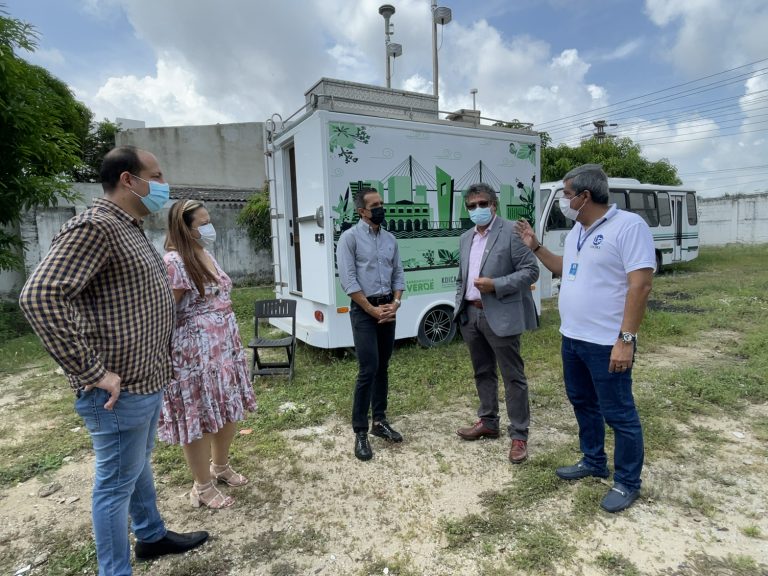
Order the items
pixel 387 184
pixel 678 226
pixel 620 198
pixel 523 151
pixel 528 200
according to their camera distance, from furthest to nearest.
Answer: pixel 678 226
pixel 620 198
pixel 528 200
pixel 523 151
pixel 387 184

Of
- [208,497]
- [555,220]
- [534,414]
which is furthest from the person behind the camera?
[555,220]

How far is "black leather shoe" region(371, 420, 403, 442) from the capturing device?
359 centimetres

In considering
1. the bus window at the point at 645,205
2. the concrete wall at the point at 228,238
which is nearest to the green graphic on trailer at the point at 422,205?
the concrete wall at the point at 228,238

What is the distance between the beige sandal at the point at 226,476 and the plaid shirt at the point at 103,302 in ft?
3.91

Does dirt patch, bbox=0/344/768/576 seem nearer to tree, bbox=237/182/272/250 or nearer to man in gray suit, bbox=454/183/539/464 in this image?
man in gray suit, bbox=454/183/539/464

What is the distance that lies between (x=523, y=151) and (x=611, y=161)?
1399cm

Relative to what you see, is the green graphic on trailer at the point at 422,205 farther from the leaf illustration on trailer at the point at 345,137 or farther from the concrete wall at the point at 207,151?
the concrete wall at the point at 207,151

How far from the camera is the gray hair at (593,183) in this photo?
8.50 feet

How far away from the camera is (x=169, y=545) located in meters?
2.38

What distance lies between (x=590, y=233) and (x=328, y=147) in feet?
9.88

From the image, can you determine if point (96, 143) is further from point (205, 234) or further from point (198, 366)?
point (198, 366)

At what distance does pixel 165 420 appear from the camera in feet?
8.29

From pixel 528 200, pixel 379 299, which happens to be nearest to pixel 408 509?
pixel 379 299

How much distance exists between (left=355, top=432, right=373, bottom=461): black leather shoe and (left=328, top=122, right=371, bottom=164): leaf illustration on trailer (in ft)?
9.44
